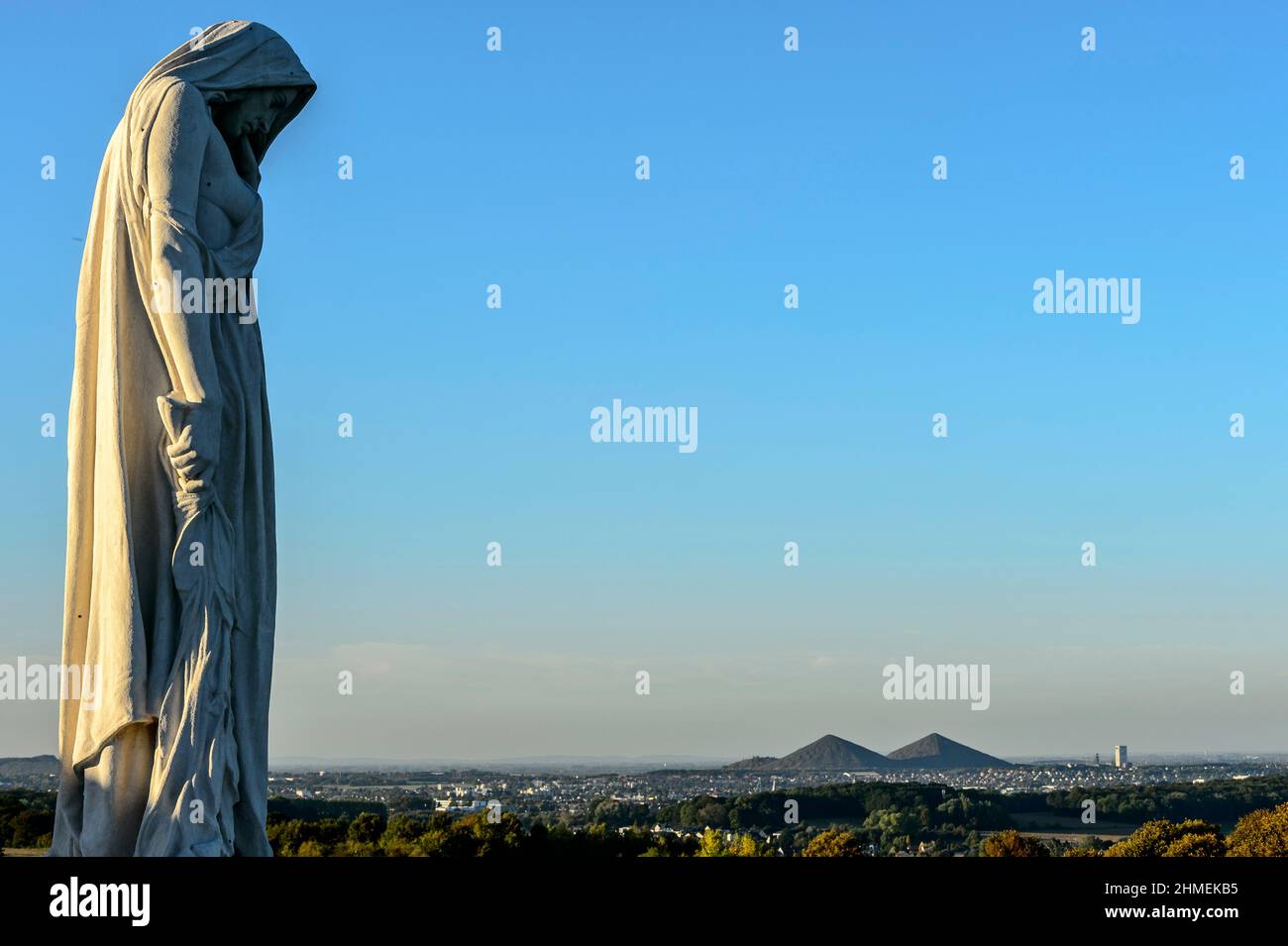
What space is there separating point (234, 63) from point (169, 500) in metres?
4.09

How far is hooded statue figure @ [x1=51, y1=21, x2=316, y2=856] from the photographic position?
12.3m

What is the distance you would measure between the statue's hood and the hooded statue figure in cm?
2

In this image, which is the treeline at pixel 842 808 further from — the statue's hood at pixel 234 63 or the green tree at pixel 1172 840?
the statue's hood at pixel 234 63

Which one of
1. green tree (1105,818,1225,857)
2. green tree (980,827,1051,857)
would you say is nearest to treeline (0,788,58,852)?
green tree (980,827,1051,857)

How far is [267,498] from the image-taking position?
13828 mm

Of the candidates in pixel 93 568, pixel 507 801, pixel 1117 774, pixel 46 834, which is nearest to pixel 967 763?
pixel 1117 774

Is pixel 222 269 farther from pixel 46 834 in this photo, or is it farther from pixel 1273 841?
pixel 1273 841

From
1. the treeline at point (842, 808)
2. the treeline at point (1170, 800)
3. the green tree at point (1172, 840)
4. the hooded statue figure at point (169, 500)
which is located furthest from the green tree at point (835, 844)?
the hooded statue figure at point (169, 500)

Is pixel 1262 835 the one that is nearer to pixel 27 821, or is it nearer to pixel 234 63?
pixel 27 821

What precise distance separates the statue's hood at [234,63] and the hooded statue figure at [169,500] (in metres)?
0.02

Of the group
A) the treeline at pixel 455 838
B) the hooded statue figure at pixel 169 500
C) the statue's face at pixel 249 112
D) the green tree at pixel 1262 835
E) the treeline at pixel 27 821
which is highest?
the statue's face at pixel 249 112

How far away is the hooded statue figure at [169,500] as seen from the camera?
40.3 ft

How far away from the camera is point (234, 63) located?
539 inches
